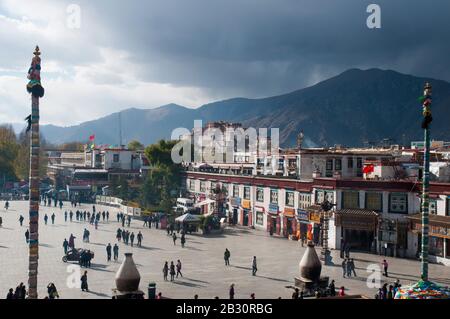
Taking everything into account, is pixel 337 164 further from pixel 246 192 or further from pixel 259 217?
pixel 246 192

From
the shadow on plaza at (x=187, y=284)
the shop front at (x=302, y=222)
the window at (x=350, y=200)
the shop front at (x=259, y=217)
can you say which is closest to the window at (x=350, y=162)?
the shop front at (x=302, y=222)

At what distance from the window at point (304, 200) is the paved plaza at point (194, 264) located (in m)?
4.33

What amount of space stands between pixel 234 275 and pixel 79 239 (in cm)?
1928

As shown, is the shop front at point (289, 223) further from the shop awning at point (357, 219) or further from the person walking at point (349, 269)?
the person walking at point (349, 269)

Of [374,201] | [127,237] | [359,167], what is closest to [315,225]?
[374,201]

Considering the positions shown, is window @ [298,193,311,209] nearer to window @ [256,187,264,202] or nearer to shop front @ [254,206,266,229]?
shop front @ [254,206,266,229]

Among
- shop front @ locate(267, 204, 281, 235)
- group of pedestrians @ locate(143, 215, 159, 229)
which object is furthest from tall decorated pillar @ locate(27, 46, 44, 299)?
shop front @ locate(267, 204, 281, 235)

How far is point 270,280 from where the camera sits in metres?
31.9

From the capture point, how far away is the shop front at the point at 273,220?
55.2m

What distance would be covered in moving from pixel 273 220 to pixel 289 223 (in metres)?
3.16

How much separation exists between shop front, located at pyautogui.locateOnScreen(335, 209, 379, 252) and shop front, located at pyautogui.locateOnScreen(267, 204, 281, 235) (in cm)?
1091

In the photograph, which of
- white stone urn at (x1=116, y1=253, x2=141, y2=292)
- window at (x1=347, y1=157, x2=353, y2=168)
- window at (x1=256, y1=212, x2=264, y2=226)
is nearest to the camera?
white stone urn at (x1=116, y1=253, x2=141, y2=292)

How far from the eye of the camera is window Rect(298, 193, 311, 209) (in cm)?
5101
